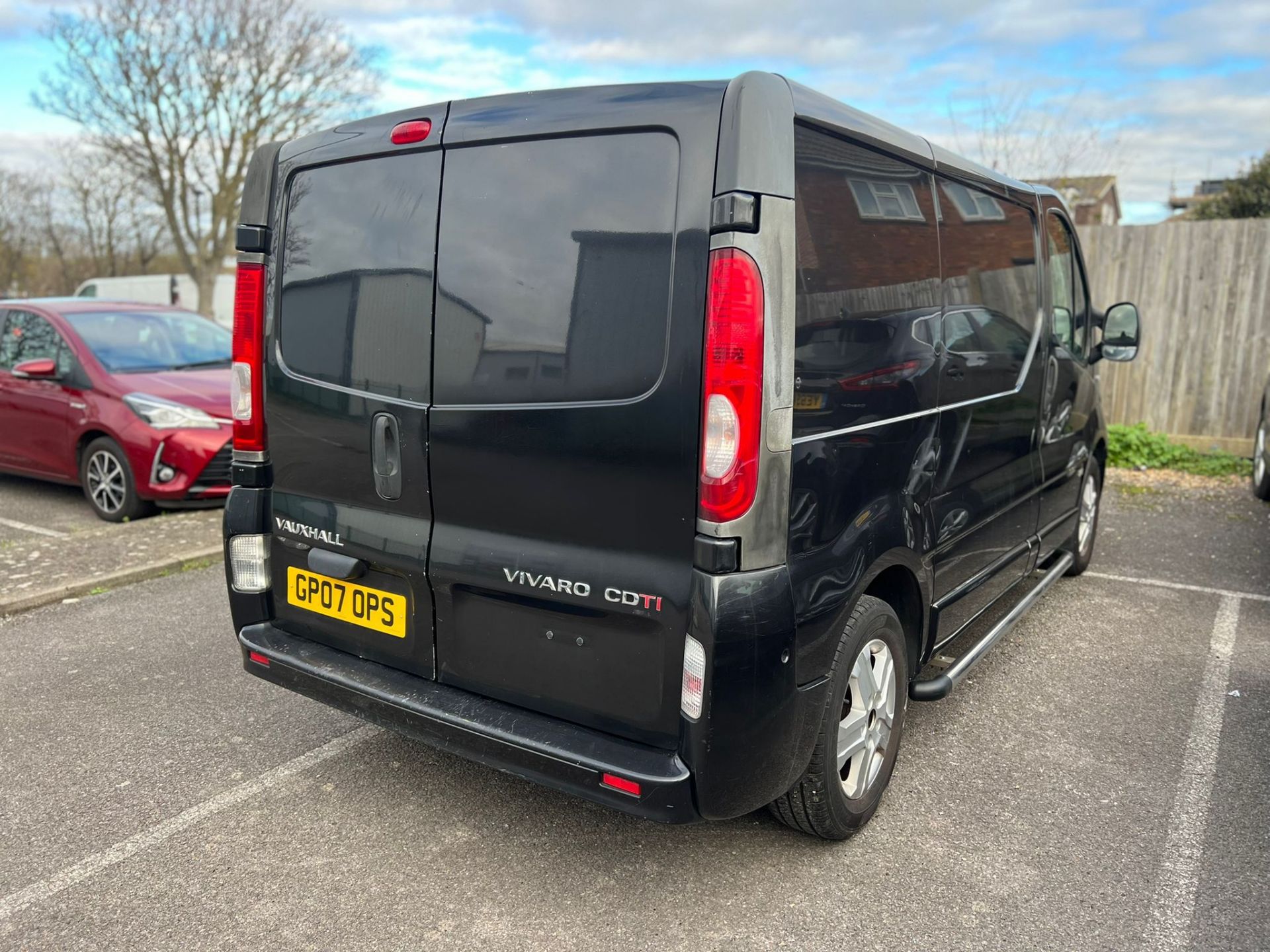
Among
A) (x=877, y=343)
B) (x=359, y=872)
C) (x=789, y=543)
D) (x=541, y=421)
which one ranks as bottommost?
(x=359, y=872)

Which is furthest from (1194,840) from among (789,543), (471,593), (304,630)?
(304,630)

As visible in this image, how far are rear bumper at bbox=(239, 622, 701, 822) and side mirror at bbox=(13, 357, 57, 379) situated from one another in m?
5.10

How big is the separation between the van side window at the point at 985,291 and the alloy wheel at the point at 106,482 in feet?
19.3

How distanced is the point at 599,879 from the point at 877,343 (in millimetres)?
1695

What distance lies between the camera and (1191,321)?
902 cm

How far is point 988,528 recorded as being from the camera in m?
3.72

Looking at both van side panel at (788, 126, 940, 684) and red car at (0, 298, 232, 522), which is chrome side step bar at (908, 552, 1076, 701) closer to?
van side panel at (788, 126, 940, 684)

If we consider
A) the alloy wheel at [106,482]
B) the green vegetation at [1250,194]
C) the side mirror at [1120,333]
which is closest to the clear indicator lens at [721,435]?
the side mirror at [1120,333]

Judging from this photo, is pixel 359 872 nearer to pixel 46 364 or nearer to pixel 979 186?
pixel 979 186

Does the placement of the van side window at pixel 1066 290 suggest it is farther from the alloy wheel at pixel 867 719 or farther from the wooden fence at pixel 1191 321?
the wooden fence at pixel 1191 321

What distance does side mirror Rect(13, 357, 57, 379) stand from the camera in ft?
23.3

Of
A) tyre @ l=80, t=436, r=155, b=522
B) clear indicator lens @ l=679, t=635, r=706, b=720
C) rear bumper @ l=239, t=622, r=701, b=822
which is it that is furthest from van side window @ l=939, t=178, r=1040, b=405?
tyre @ l=80, t=436, r=155, b=522

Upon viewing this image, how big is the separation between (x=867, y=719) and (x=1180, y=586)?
3.61m

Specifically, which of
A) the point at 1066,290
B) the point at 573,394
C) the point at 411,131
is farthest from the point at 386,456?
the point at 1066,290
